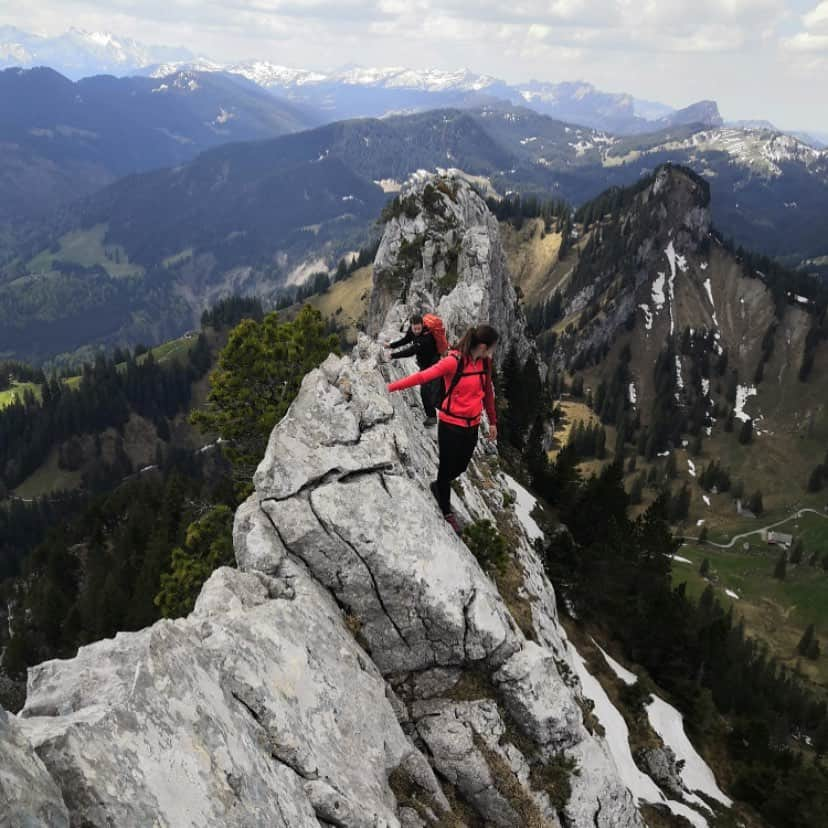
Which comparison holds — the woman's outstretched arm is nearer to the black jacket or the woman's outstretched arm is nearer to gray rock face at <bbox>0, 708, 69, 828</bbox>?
the black jacket

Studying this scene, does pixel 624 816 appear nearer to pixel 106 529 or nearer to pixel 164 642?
pixel 164 642

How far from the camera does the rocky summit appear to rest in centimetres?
984

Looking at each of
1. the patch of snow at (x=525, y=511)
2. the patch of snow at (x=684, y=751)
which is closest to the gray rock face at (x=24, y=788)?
the patch of snow at (x=525, y=511)

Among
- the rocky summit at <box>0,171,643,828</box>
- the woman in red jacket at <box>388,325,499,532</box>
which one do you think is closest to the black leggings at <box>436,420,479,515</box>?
the woman in red jacket at <box>388,325,499,532</box>

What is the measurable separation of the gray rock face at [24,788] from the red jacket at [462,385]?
12.7m

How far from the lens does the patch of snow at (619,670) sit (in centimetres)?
4262

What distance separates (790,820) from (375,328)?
68.4m

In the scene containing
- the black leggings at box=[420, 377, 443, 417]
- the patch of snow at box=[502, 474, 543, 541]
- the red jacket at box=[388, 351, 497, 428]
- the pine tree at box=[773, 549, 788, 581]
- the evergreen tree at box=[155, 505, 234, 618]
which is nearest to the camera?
the red jacket at box=[388, 351, 497, 428]

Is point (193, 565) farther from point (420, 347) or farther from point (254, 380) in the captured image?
point (420, 347)

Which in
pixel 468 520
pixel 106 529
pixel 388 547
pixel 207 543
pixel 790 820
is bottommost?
pixel 106 529

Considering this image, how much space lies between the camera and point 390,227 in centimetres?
10175

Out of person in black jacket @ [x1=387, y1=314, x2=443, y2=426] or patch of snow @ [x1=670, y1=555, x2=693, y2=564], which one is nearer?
person in black jacket @ [x1=387, y1=314, x2=443, y2=426]

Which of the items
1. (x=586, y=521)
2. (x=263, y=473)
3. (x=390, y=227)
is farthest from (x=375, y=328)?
→ (x=263, y=473)

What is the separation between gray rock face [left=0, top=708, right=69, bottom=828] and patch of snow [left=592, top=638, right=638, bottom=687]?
4188cm
